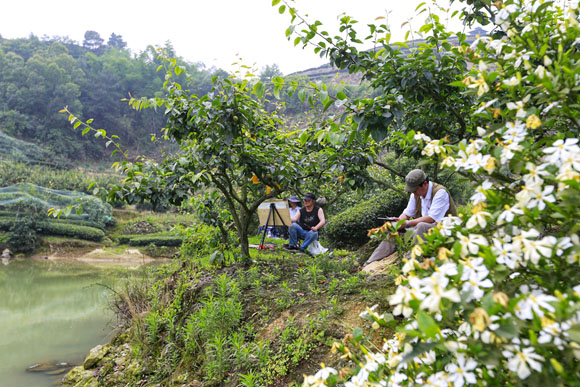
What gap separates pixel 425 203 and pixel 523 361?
2.95 metres

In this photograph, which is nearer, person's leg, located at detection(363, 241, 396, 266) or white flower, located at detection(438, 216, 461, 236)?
white flower, located at detection(438, 216, 461, 236)

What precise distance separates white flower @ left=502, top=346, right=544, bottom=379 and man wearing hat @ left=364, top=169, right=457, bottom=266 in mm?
2340

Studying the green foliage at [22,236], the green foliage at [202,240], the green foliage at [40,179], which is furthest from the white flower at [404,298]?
the green foliage at [40,179]

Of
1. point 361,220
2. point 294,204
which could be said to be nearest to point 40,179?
point 294,204

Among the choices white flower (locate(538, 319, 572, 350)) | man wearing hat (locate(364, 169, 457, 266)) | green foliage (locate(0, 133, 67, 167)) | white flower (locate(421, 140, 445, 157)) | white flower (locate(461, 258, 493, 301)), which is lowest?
man wearing hat (locate(364, 169, 457, 266))

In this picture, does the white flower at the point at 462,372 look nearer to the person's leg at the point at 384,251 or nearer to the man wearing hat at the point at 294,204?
the person's leg at the point at 384,251

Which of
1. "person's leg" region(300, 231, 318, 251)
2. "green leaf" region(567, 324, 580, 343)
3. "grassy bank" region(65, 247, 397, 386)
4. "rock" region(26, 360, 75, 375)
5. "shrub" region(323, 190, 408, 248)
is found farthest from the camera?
"shrub" region(323, 190, 408, 248)

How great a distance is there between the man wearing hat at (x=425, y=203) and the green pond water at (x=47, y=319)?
12.7 feet

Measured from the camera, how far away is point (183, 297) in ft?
14.3

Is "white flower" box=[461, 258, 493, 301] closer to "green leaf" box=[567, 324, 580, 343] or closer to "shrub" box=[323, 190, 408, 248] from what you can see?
"green leaf" box=[567, 324, 580, 343]

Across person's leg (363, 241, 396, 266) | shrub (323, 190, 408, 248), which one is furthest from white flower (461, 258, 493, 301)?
shrub (323, 190, 408, 248)

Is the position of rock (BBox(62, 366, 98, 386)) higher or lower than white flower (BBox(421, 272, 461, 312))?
lower

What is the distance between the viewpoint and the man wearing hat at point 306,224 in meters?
5.83

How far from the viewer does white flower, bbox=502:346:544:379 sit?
745 mm
